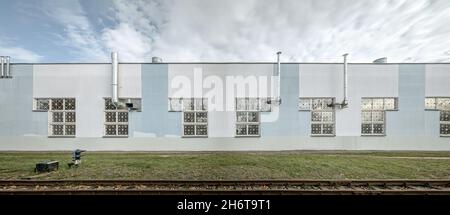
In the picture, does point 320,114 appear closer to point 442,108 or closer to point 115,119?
point 442,108

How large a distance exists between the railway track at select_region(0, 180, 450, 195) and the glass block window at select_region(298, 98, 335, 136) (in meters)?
5.69

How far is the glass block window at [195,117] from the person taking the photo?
442 inches

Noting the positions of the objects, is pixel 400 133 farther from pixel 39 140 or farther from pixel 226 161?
pixel 39 140

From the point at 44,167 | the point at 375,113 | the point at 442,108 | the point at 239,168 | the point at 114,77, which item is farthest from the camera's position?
the point at 375,113

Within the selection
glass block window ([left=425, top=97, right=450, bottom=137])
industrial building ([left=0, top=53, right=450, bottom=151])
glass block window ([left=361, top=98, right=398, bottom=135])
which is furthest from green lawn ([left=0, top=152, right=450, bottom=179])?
glass block window ([left=425, top=97, right=450, bottom=137])

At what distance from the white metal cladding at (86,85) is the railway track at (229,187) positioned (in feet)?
19.7

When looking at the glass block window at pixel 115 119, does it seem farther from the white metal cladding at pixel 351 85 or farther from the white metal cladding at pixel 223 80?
the white metal cladding at pixel 351 85

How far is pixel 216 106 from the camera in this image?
11172 millimetres

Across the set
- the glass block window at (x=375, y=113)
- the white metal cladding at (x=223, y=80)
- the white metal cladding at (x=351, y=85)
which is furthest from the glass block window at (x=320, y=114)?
the white metal cladding at (x=223, y=80)

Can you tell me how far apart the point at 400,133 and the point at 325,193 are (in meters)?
9.95

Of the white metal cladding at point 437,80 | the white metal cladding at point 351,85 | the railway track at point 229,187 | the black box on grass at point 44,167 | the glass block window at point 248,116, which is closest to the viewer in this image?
the railway track at point 229,187

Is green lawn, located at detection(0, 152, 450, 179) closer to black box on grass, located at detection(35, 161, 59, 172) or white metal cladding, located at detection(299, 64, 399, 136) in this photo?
black box on grass, located at detection(35, 161, 59, 172)

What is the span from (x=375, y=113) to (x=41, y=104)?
20.3 m

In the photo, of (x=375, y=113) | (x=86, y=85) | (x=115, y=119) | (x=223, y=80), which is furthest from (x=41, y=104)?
(x=375, y=113)
